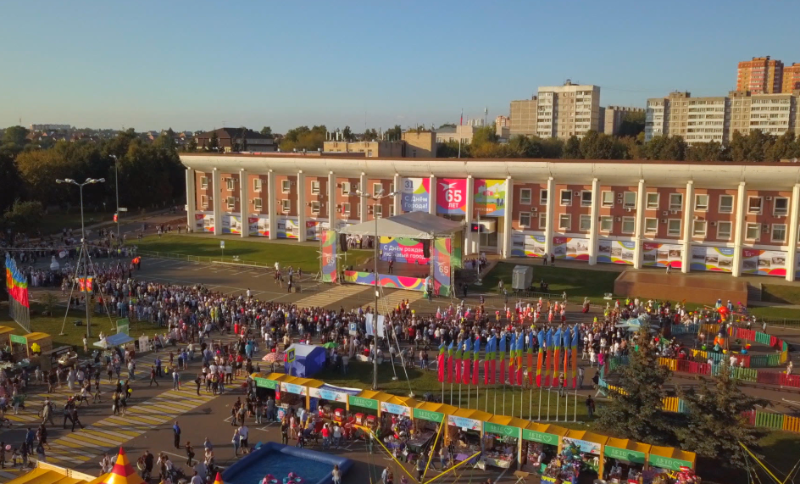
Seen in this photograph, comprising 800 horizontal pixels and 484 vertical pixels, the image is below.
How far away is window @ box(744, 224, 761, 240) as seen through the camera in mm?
51469

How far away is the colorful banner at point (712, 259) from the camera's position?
172 ft

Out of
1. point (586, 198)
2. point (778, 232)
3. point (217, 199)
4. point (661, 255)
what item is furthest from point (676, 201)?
point (217, 199)

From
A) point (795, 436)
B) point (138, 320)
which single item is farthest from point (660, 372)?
point (138, 320)

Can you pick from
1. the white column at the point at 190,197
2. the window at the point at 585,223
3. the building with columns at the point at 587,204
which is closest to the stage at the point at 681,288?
the building with columns at the point at 587,204

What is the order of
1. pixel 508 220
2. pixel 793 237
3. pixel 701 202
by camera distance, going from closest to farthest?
pixel 793 237 → pixel 701 202 → pixel 508 220

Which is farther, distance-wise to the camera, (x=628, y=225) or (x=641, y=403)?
(x=628, y=225)

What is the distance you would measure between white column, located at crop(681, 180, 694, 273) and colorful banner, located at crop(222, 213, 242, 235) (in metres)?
45.9

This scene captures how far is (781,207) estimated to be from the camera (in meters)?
50.6

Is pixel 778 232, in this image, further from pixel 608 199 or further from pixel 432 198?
pixel 432 198

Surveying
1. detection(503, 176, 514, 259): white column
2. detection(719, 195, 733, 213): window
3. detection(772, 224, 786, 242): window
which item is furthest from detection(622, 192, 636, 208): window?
detection(772, 224, 786, 242): window

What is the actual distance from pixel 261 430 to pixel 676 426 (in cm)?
1513

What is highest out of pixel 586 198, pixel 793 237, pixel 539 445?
pixel 586 198

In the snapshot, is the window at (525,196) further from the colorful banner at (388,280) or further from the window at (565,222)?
the colorful banner at (388,280)

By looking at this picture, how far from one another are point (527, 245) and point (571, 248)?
3.87m
